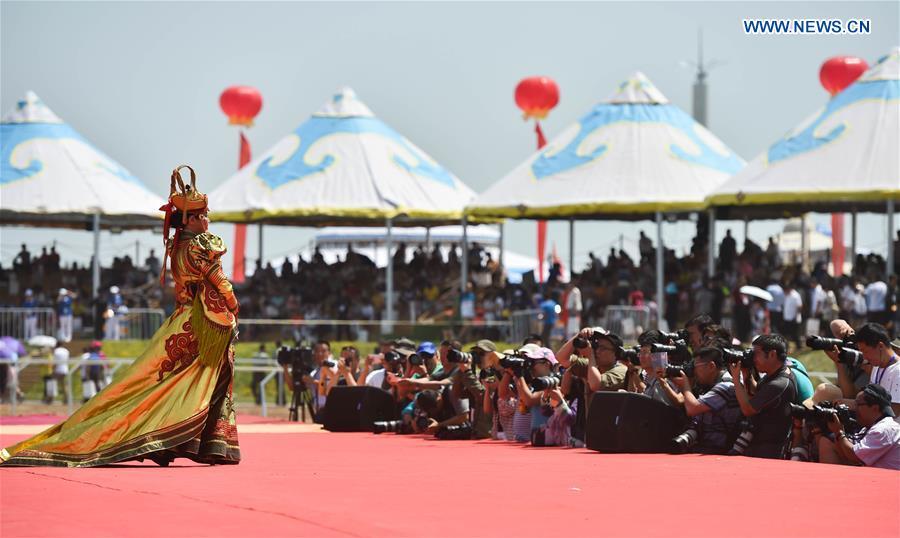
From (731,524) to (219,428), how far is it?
4482 mm

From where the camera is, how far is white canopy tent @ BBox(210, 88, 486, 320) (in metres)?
37.9

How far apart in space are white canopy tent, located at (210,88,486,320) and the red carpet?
2443cm

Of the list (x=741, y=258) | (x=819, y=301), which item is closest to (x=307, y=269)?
(x=741, y=258)

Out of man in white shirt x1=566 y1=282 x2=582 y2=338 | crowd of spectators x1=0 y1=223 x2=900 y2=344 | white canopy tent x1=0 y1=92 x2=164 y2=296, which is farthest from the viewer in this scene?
white canopy tent x1=0 y1=92 x2=164 y2=296

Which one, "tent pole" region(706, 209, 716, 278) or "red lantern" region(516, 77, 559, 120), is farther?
"red lantern" region(516, 77, 559, 120)

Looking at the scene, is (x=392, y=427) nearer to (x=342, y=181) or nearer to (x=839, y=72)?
(x=342, y=181)

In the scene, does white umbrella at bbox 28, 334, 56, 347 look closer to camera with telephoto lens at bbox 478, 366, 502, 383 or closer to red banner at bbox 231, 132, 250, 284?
red banner at bbox 231, 132, 250, 284

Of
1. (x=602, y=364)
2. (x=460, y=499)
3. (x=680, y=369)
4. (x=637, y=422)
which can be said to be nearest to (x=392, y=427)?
(x=602, y=364)

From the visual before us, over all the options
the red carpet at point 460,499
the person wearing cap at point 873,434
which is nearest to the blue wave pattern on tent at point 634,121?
the red carpet at point 460,499

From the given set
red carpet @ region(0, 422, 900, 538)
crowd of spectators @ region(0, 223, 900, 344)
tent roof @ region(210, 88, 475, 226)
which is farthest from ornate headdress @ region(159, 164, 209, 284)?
tent roof @ region(210, 88, 475, 226)

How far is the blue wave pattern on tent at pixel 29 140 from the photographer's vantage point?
39.4 m

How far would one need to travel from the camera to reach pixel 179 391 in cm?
1168

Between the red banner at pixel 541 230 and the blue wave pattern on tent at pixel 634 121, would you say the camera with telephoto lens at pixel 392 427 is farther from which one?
the red banner at pixel 541 230

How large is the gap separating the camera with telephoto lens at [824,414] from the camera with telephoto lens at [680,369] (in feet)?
3.56
